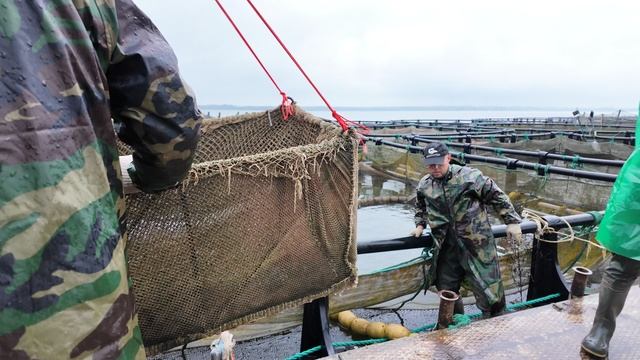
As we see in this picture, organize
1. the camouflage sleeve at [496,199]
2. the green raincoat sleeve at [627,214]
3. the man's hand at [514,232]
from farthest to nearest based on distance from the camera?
the camouflage sleeve at [496,199]
the man's hand at [514,232]
the green raincoat sleeve at [627,214]

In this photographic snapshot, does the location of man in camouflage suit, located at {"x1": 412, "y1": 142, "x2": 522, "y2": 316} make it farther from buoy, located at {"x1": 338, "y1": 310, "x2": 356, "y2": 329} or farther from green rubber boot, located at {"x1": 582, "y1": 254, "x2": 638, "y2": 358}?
green rubber boot, located at {"x1": 582, "y1": 254, "x2": 638, "y2": 358}

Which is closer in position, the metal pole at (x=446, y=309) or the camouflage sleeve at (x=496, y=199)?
the metal pole at (x=446, y=309)

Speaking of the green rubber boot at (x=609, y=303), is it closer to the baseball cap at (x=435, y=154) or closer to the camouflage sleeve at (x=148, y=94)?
the baseball cap at (x=435, y=154)

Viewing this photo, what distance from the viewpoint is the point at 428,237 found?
3.64m

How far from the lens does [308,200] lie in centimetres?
238

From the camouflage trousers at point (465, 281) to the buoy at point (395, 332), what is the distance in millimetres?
521

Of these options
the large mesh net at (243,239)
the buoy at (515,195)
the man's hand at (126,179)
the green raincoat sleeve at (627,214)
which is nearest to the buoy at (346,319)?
the large mesh net at (243,239)

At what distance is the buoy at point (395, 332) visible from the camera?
383 centimetres

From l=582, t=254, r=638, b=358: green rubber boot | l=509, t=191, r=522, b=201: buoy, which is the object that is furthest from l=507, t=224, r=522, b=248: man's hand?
l=509, t=191, r=522, b=201: buoy

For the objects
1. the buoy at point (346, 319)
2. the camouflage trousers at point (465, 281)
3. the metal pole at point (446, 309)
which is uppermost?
the metal pole at point (446, 309)

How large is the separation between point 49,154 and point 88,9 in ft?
1.31

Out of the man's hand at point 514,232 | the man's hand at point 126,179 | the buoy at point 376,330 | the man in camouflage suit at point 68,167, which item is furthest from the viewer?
the buoy at point 376,330

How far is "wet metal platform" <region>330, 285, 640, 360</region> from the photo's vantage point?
263cm

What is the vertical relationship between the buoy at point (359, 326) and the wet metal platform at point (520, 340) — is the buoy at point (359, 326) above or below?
below
